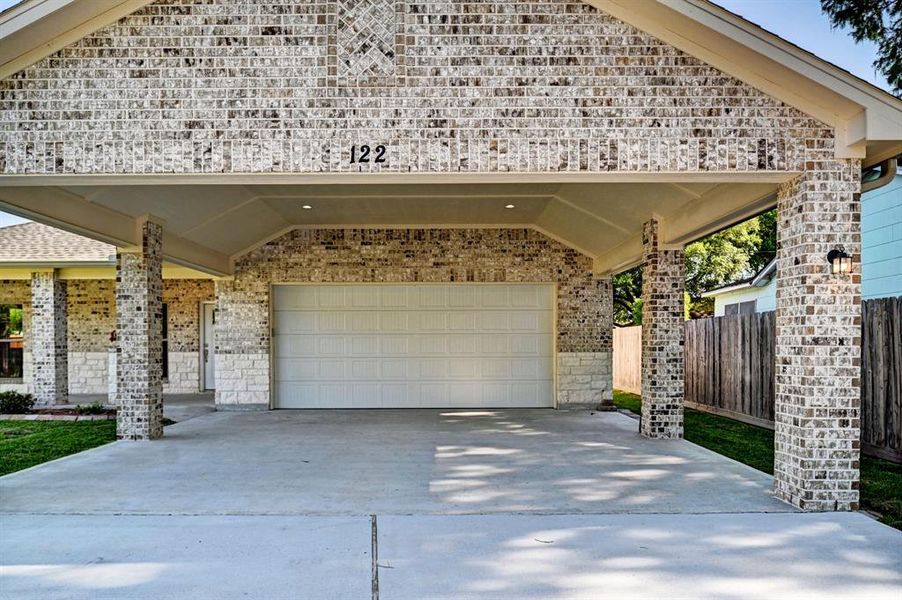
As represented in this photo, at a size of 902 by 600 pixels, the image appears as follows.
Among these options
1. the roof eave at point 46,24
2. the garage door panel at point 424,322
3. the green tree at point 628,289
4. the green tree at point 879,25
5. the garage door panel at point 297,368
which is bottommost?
the garage door panel at point 297,368

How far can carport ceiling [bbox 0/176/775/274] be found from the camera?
7438 millimetres

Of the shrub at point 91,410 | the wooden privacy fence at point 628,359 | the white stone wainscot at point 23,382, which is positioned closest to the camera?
the shrub at point 91,410

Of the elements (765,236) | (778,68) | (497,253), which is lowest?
(497,253)

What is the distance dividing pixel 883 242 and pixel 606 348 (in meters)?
5.16

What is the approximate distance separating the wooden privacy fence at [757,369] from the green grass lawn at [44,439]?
10154 mm

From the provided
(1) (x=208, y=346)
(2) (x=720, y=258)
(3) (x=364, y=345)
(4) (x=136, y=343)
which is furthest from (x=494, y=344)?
(2) (x=720, y=258)

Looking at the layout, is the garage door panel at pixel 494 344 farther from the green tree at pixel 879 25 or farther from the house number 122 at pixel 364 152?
the green tree at pixel 879 25

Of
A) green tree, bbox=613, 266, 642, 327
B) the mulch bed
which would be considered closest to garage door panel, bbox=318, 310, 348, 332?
the mulch bed

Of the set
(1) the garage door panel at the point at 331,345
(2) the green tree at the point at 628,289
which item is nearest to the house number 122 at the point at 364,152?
(1) the garage door panel at the point at 331,345

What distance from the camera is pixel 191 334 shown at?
15.3 metres

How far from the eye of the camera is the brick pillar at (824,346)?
5.52 metres

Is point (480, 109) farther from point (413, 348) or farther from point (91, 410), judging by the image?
point (91, 410)

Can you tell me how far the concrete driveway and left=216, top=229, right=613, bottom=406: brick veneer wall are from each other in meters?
4.62

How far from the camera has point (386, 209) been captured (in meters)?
11.4
